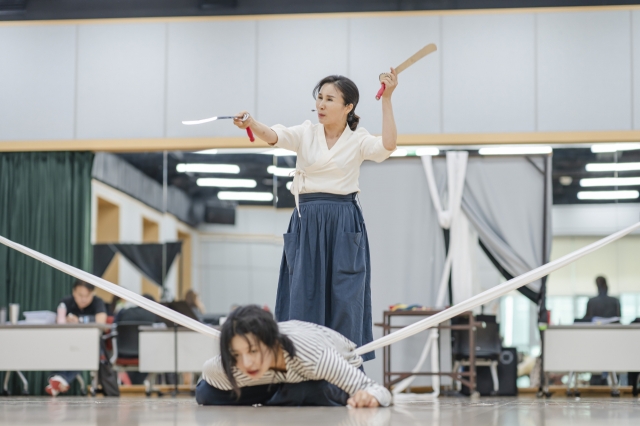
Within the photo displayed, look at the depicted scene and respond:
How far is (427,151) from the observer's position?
7.64m

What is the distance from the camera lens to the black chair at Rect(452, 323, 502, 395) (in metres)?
6.91

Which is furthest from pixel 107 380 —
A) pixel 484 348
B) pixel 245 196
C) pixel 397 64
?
pixel 397 64

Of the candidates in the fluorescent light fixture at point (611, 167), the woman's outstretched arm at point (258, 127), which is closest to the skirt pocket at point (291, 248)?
the woman's outstretched arm at point (258, 127)

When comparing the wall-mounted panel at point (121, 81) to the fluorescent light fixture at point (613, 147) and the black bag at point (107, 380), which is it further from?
the fluorescent light fixture at point (613, 147)

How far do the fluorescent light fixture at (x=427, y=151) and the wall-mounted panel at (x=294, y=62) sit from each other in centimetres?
97

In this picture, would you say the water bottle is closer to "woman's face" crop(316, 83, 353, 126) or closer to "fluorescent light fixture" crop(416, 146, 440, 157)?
"fluorescent light fixture" crop(416, 146, 440, 157)

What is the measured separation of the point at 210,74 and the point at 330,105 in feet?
15.2

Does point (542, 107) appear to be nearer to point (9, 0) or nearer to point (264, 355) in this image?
point (9, 0)

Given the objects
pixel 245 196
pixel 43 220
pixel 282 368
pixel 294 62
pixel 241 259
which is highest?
pixel 294 62

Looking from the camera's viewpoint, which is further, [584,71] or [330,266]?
[584,71]

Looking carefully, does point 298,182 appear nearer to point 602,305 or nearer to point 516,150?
point 516,150

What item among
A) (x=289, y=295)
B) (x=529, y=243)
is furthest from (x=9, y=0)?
(x=289, y=295)

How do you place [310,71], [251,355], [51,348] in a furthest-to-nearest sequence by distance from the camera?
[310,71]
[51,348]
[251,355]

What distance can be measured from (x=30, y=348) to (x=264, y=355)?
4501 mm
